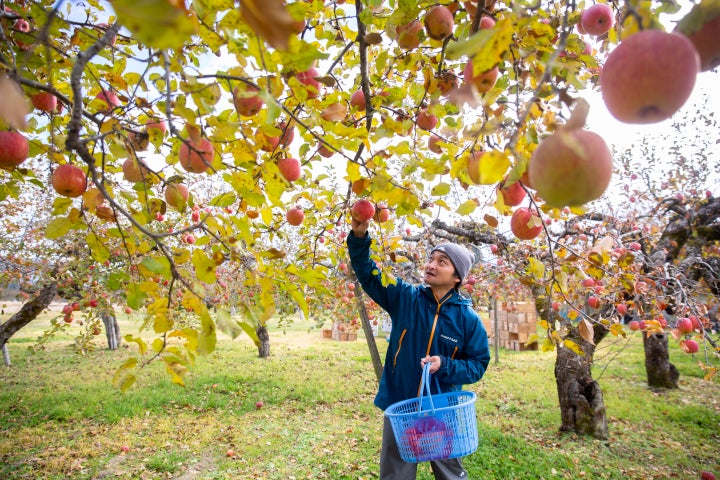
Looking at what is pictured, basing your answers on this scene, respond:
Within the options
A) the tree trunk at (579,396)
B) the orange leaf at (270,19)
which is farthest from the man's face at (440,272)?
the tree trunk at (579,396)

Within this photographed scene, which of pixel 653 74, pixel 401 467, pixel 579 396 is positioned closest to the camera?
pixel 653 74

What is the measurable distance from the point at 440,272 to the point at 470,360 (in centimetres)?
53

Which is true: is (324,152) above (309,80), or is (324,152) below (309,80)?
below

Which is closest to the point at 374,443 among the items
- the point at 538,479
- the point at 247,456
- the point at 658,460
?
the point at 247,456

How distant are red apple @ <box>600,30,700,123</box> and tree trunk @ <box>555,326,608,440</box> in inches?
176

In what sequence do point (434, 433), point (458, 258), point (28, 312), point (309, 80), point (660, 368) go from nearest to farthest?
point (309, 80) < point (434, 433) < point (458, 258) < point (28, 312) < point (660, 368)

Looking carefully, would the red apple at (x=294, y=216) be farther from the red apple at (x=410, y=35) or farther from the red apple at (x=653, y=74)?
the red apple at (x=653, y=74)

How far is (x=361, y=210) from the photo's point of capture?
191cm

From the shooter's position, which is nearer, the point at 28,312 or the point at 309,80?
the point at 309,80

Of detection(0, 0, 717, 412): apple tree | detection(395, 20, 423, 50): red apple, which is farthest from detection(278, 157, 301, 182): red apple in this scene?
detection(395, 20, 423, 50): red apple

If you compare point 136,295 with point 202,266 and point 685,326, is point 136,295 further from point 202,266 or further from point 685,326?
point 685,326

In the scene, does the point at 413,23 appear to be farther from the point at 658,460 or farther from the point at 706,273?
the point at 706,273

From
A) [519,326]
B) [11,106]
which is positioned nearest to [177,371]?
[11,106]

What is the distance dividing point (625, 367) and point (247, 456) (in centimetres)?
798
